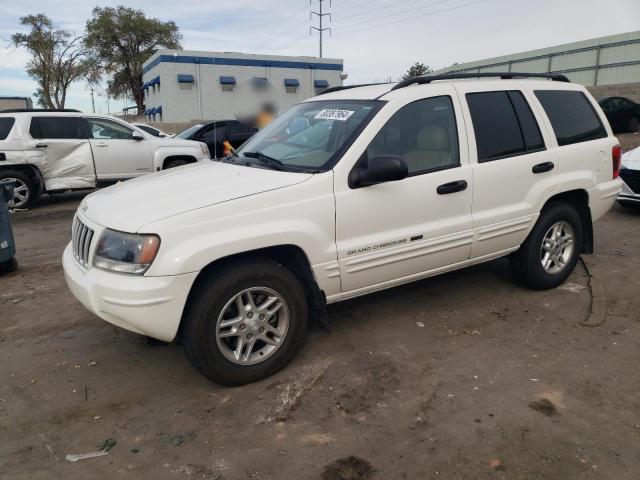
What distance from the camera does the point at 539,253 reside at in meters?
4.56

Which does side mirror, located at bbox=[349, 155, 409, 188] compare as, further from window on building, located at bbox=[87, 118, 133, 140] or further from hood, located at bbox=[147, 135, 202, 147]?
window on building, located at bbox=[87, 118, 133, 140]

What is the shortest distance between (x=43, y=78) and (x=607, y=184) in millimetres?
44570

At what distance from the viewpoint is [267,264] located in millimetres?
3197

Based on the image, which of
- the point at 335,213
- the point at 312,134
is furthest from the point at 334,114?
the point at 335,213

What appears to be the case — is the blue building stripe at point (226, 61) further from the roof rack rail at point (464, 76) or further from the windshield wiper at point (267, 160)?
the windshield wiper at point (267, 160)

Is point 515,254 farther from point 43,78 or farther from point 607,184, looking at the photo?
point 43,78

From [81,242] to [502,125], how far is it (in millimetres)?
3296

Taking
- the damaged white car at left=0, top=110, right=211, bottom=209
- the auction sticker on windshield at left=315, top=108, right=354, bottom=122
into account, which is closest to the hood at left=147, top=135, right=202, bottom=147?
the damaged white car at left=0, top=110, right=211, bottom=209

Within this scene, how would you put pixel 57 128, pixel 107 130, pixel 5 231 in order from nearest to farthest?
pixel 5 231, pixel 57 128, pixel 107 130

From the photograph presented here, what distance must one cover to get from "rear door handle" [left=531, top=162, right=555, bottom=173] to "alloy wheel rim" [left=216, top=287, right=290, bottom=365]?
244 centimetres

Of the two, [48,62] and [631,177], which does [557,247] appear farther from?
[48,62]

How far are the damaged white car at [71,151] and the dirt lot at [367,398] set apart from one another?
5.95m

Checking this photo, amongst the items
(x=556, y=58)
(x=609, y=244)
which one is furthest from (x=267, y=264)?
(x=556, y=58)

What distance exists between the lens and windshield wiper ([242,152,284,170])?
11.9 ft
